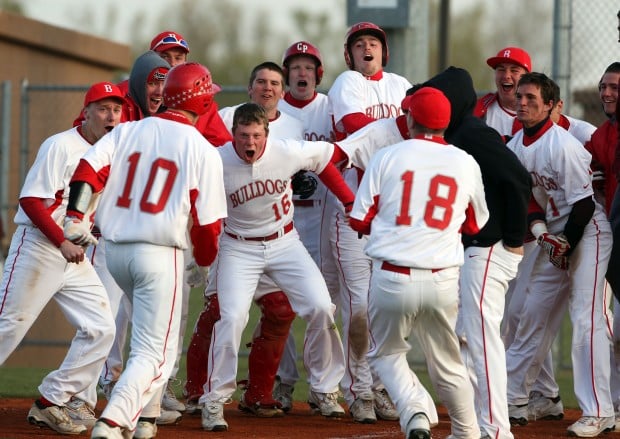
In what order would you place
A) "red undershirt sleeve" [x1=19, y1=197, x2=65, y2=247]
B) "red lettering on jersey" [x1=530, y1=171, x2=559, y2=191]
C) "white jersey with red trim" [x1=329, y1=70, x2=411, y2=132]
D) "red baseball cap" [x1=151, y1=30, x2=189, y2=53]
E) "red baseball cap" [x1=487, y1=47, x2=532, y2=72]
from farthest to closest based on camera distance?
"red baseball cap" [x1=151, y1=30, x2=189, y2=53], "red baseball cap" [x1=487, y1=47, x2=532, y2=72], "white jersey with red trim" [x1=329, y1=70, x2=411, y2=132], "red lettering on jersey" [x1=530, y1=171, x2=559, y2=191], "red undershirt sleeve" [x1=19, y1=197, x2=65, y2=247]

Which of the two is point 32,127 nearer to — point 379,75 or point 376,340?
point 379,75

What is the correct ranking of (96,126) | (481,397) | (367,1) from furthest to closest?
(367,1) → (96,126) → (481,397)

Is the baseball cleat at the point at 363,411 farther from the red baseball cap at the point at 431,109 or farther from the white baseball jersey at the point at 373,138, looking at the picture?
the red baseball cap at the point at 431,109

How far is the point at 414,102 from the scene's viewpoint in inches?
244

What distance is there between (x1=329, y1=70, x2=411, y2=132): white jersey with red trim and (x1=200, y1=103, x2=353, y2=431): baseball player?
694mm

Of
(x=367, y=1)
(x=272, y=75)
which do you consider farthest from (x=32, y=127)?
(x=272, y=75)

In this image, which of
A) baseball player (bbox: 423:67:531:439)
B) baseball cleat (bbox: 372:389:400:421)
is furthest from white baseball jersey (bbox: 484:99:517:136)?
baseball cleat (bbox: 372:389:400:421)

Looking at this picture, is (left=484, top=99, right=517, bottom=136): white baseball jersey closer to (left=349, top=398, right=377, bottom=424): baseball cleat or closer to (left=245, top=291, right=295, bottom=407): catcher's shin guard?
(left=245, top=291, right=295, bottom=407): catcher's shin guard

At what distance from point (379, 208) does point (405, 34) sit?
4.45 metres

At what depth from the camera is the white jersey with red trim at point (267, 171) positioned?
23.9 feet

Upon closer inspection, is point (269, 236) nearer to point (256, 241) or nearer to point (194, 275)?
point (256, 241)

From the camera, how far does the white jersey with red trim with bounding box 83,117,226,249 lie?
6.13m

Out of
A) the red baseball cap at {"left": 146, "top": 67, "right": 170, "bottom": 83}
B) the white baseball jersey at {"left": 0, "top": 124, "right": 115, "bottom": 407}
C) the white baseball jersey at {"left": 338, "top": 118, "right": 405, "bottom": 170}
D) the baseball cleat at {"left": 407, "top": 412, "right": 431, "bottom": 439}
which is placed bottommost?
the baseball cleat at {"left": 407, "top": 412, "right": 431, "bottom": 439}

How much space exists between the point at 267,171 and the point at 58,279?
143cm
